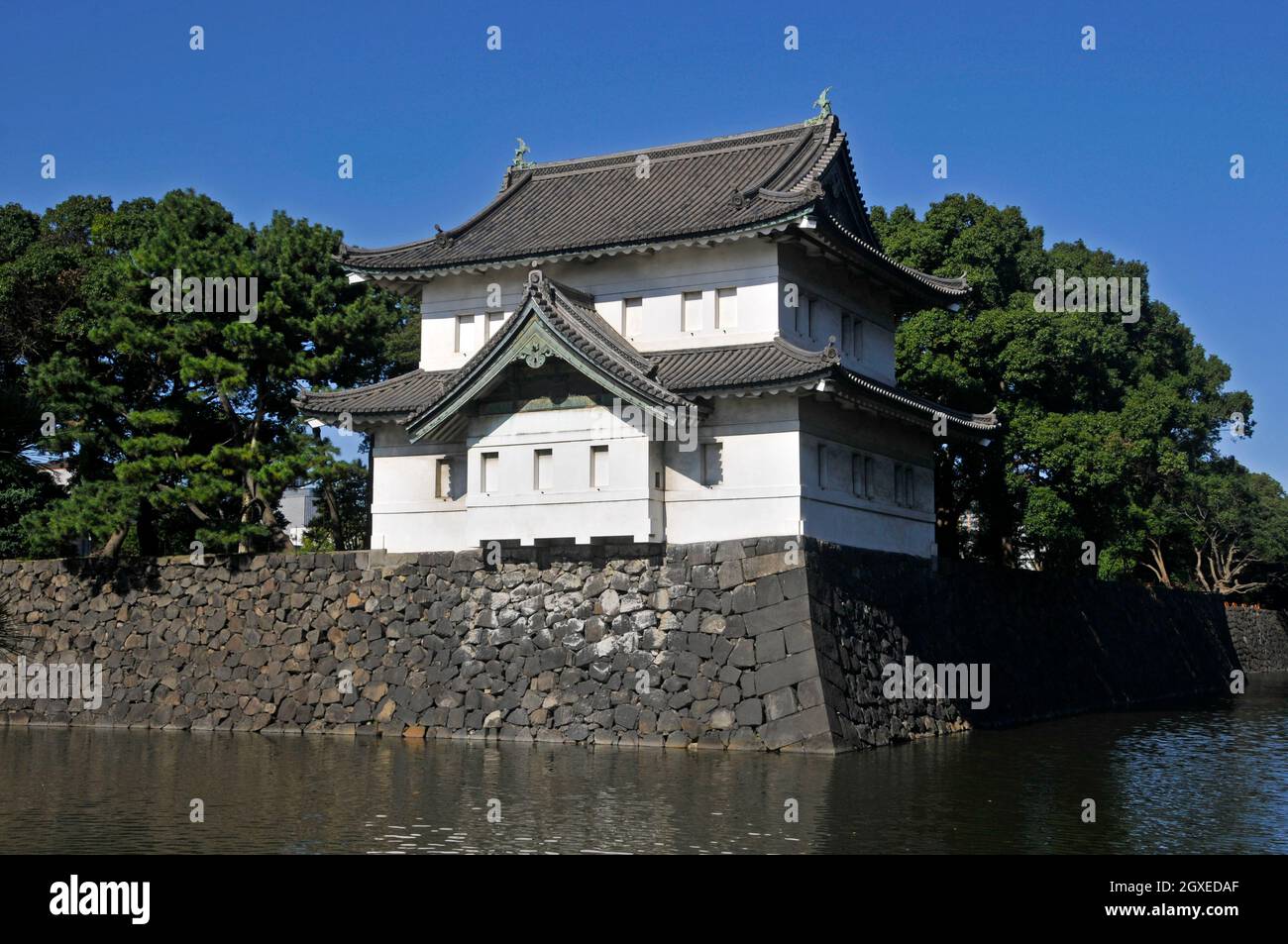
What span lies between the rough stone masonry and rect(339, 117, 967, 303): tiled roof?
671cm

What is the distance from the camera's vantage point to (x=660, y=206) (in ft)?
105

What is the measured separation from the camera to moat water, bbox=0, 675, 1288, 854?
1702cm

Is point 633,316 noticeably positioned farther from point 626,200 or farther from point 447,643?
point 447,643

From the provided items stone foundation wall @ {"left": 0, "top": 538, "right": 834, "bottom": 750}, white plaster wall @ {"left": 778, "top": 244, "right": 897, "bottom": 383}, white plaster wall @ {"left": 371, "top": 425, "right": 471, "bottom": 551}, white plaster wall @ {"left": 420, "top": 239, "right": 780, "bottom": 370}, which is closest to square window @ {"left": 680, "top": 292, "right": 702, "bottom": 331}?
white plaster wall @ {"left": 420, "top": 239, "right": 780, "bottom": 370}

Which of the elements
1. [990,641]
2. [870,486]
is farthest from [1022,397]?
[870,486]

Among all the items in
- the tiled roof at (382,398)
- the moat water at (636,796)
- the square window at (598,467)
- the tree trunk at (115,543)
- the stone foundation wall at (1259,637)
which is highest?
the tiled roof at (382,398)

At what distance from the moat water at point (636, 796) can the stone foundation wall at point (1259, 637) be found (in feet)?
119

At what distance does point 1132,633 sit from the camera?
147 feet

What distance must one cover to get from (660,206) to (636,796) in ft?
52.4

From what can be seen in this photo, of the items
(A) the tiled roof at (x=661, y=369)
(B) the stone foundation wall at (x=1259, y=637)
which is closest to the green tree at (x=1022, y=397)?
(A) the tiled roof at (x=661, y=369)

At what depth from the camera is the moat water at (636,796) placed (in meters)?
17.0

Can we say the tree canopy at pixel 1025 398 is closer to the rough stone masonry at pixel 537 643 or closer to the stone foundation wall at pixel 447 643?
the rough stone masonry at pixel 537 643

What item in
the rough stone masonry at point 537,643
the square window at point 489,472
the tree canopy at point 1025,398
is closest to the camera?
the rough stone masonry at point 537,643

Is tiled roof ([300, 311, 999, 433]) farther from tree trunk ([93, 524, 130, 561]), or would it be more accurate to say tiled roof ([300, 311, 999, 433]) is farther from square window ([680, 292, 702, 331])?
tree trunk ([93, 524, 130, 561])
